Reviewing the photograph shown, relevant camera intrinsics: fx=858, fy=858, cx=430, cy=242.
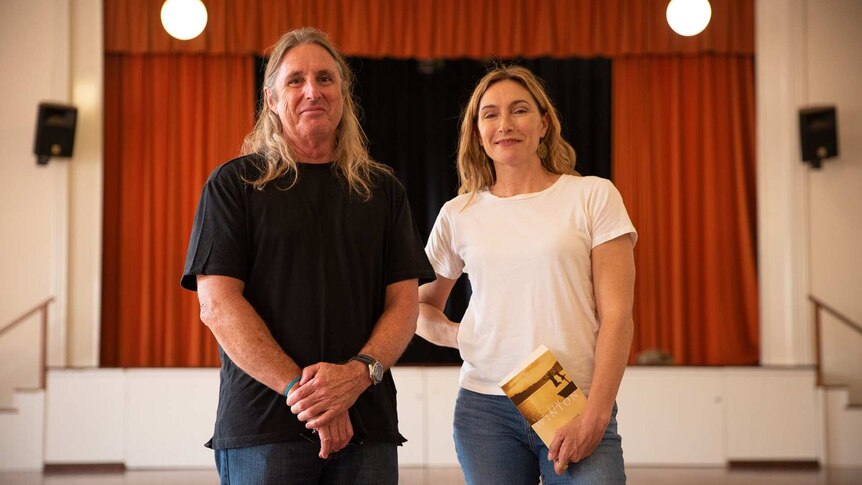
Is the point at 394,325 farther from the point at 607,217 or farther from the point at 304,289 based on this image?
the point at 607,217

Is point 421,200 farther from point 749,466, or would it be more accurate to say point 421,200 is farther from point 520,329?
point 520,329

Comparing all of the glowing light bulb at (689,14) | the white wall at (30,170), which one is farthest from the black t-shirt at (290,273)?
the white wall at (30,170)

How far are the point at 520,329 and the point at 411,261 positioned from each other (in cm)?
29

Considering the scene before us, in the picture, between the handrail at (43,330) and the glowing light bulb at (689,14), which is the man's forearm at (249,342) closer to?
the handrail at (43,330)

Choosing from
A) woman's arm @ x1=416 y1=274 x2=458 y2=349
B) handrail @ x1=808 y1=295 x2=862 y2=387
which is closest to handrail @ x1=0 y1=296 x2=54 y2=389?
woman's arm @ x1=416 y1=274 x2=458 y2=349

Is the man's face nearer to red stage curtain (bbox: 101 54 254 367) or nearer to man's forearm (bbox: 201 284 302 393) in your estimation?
man's forearm (bbox: 201 284 302 393)

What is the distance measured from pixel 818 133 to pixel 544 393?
5.72 metres

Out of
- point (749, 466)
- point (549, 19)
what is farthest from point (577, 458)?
point (549, 19)

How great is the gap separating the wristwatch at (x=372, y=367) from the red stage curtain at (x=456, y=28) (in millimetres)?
5593

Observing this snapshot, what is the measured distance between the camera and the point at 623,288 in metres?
1.86

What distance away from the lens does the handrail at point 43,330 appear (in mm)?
6219

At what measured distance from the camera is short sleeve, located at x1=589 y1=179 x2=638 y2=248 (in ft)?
6.13

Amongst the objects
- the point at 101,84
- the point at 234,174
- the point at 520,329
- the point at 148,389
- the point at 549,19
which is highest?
the point at 549,19

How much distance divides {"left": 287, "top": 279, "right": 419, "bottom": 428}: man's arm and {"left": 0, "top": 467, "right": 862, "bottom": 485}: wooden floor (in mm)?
3818
